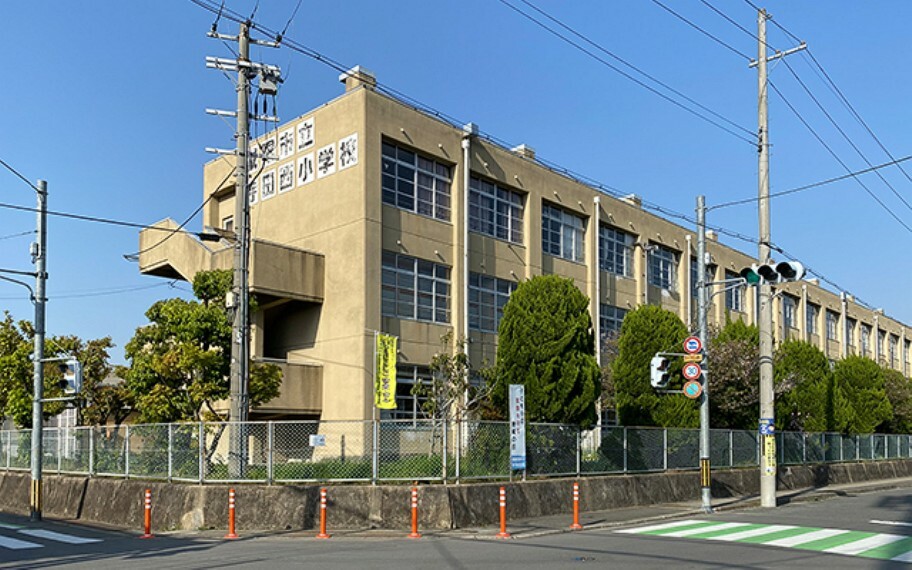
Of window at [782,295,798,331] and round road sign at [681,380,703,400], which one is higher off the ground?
window at [782,295,798,331]

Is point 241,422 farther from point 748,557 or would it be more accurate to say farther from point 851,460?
point 851,460

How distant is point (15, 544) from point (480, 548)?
8959 mm

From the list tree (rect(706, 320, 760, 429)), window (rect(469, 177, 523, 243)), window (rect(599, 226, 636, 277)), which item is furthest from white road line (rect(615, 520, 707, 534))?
window (rect(599, 226, 636, 277))

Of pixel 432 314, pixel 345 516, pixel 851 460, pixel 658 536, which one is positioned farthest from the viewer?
pixel 851 460

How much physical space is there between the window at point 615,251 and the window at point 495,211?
6343 mm

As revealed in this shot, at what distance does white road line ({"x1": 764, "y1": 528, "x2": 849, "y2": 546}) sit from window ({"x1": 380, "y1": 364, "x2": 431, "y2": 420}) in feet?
46.9

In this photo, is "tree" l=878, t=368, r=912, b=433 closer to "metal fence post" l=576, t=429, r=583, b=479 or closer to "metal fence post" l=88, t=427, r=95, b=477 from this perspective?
"metal fence post" l=576, t=429, r=583, b=479

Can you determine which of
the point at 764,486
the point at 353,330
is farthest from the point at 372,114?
the point at 764,486

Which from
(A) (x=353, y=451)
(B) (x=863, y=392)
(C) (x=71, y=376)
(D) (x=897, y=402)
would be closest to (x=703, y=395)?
(A) (x=353, y=451)

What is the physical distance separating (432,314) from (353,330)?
3.71m

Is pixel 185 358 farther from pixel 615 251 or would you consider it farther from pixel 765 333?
pixel 615 251

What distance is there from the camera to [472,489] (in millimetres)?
19031

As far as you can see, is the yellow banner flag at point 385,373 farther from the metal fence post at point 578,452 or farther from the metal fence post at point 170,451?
the metal fence post at point 170,451

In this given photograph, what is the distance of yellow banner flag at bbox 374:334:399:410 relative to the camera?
26150mm
